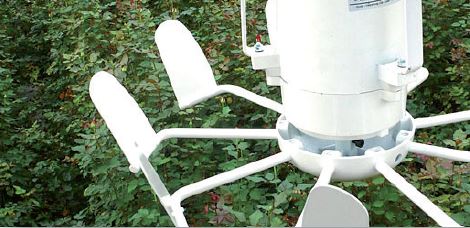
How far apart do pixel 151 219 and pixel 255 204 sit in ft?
1.25

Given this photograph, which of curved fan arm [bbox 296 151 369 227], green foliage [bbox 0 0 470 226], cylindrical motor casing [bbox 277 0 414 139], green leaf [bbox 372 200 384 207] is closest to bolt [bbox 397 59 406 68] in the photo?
cylindrical motor casing [bbox 277 0 414 139]

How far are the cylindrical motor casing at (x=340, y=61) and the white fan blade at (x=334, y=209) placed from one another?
12.1 inches

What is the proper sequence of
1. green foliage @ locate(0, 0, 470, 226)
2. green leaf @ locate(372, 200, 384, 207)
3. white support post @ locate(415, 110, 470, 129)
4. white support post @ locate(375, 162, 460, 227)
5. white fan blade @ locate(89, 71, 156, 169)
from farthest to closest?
1. green foliage @ locate(0, 0, 470, 226)
2. green leaf @ locate(372, 200, 384, 207)
3. white support post @ locate(415, 110, 470, 129)
4. white fan blade @ locate(89, 71, 156, 169)
5. white support post @ locate(375, 162, 460, 227)

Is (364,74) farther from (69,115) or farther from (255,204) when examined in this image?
(69,115)

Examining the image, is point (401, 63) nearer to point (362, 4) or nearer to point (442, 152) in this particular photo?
point (362, 4)

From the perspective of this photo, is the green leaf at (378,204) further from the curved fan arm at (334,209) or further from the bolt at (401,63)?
the curved fan arm at (334,209)

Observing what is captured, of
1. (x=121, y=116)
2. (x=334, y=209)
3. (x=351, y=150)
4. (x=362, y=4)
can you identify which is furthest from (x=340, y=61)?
(x=121, y=116)

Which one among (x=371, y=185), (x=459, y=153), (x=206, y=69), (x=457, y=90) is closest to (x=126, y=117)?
(x=206, y=69)

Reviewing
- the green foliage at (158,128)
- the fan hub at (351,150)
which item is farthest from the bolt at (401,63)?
the green foliage at (158,128)

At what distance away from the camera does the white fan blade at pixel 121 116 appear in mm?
1685

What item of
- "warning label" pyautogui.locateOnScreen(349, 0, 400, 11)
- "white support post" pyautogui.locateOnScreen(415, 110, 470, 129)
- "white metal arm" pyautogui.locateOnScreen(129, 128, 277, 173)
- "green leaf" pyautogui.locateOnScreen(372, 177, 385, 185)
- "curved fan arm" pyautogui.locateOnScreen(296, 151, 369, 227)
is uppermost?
"warning label" pyautogui.locateOnScreen(349, 0, 400, 11)

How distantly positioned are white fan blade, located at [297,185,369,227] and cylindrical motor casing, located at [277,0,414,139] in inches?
12.1

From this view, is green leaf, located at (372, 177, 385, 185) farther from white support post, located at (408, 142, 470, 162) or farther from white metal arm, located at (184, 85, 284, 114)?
white support post, located at (408, 142, 470, 162)

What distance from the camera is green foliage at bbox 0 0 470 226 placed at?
290cm
